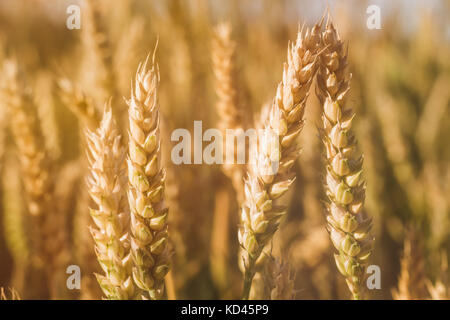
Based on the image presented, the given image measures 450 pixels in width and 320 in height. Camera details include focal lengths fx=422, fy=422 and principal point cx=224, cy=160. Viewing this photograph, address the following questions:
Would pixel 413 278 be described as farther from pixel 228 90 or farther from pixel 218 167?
pixel 218 167

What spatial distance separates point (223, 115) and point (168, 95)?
0.53 m

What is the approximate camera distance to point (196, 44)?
50.9 inches

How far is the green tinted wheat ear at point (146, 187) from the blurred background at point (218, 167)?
212mm

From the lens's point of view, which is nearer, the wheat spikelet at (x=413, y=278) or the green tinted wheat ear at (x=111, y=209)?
the green tinted wheat ear at (x=111, y=209)

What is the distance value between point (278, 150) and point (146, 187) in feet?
0.55

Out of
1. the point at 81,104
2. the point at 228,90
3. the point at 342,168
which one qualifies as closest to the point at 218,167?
the point at 228,90

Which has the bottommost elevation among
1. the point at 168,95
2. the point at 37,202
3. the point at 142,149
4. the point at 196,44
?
the point at 37,202

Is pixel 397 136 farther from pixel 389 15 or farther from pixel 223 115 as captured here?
pixel 389 15

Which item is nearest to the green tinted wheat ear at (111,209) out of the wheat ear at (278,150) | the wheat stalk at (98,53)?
the wheat ear at (278,150)

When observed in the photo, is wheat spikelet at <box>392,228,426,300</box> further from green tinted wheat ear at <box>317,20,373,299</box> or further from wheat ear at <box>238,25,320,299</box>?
wheat ear at <box>238,25,320,299</box>

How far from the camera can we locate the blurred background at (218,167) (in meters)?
0.94

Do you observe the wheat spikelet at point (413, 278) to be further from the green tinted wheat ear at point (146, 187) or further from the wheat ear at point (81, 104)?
the wheat ear at point (81, 104)

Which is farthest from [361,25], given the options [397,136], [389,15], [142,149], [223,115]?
[142,149]

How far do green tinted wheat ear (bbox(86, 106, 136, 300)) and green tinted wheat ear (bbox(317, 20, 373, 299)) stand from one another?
27cm
